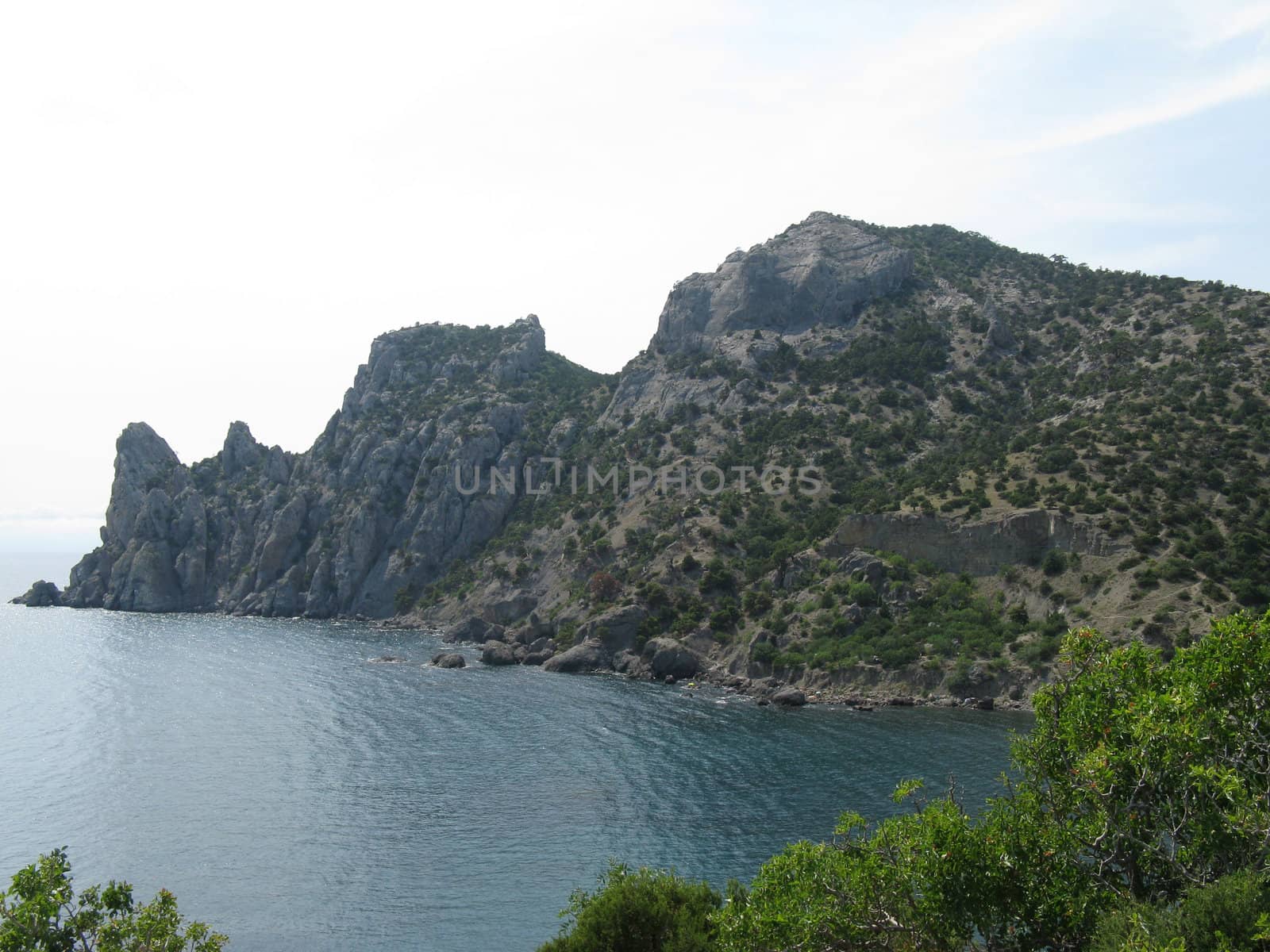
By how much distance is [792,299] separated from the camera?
158 m

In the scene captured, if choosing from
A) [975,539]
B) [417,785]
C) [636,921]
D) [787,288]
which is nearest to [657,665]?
[975,539]

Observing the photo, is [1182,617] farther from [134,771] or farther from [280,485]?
[280,485]

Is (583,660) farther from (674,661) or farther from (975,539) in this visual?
(975,539)

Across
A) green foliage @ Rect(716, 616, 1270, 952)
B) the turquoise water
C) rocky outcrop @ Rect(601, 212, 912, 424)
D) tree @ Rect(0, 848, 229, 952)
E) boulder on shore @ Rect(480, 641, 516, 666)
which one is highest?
rocky outcrop @ Rect(601, 212, 912, 424)

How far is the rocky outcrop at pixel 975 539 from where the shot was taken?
84188mm

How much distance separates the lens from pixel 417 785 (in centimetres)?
6169

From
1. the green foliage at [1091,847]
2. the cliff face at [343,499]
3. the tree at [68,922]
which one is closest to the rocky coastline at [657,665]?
the cliff face at [343,499]

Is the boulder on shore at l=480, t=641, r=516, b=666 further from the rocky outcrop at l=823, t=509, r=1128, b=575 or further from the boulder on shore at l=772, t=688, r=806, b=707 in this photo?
the rocky outcrop at l=823, t=509, r=1128, b=575

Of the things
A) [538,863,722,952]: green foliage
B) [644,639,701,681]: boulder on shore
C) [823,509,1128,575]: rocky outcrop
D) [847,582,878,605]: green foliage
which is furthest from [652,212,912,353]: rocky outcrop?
[538,863,722,952]: green foliage

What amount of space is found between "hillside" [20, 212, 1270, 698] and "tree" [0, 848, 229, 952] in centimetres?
6862

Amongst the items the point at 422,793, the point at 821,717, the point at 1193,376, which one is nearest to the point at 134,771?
the point at 422,793

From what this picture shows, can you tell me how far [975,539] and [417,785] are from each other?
58.6 metres

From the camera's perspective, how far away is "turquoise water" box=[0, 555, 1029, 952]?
44.8 metres

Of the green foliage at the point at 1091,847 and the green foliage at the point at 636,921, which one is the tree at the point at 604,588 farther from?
the green foliage at the point at 1091,847
